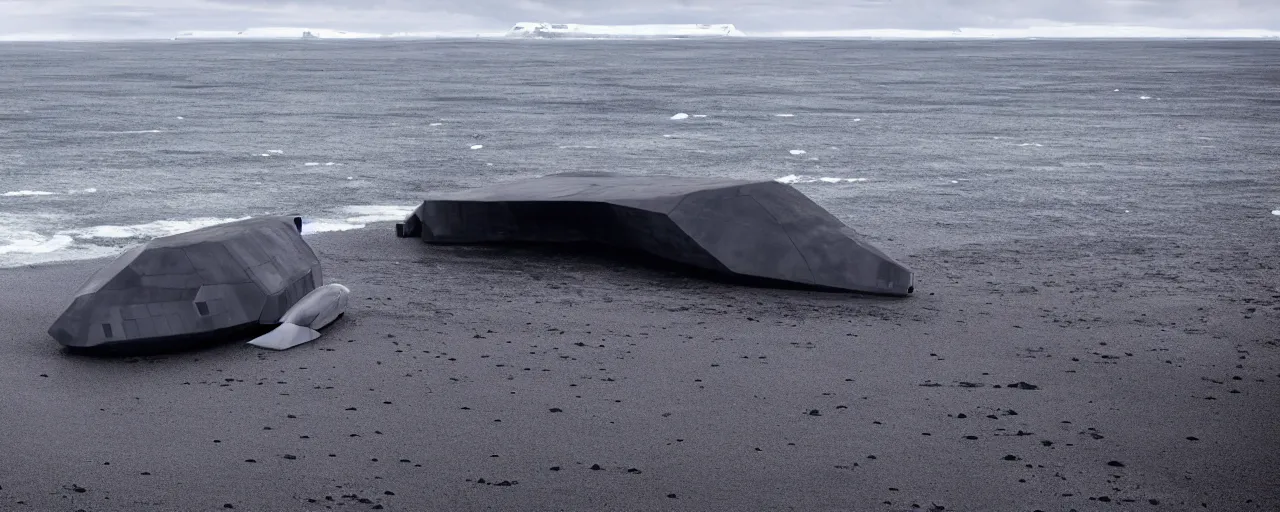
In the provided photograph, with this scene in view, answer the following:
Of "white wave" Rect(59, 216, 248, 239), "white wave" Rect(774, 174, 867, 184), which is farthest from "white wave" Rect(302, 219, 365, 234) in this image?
"white wave" Rect(774, 174, 867, 184)

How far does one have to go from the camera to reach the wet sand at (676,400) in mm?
5211

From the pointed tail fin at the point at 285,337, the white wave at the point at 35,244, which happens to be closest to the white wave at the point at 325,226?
the white wave at the point at 35,244

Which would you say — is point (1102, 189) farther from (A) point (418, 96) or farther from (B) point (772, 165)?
(A) point (418, 96)

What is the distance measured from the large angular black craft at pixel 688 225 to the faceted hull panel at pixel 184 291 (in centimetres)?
254

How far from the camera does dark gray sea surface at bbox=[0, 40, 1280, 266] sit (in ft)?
40.1

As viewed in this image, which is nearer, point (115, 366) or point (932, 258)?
point (115, 366)

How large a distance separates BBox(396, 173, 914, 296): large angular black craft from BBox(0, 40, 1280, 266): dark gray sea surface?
1418 millimetres

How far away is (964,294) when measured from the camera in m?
8.90

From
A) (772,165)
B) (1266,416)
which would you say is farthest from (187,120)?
(1266,416)

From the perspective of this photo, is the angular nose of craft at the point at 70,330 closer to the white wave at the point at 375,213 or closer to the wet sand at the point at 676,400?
the wet sand at the point at 676,400

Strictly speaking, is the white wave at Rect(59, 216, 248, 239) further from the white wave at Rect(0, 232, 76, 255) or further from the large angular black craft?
the large angular black craft

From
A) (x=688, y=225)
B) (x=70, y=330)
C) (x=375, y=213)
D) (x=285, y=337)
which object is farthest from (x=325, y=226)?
(x=70, y=330)

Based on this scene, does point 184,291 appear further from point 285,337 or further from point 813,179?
point 813,179

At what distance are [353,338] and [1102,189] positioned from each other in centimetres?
1023
